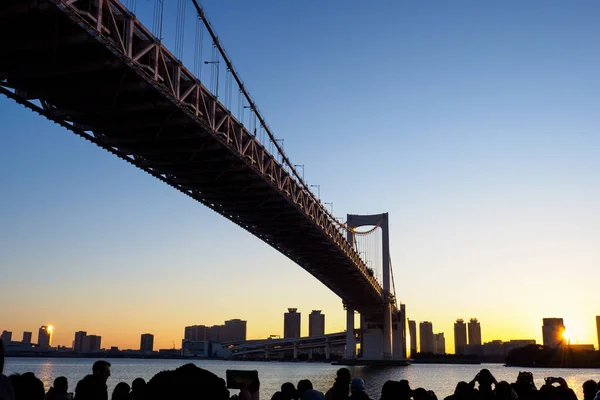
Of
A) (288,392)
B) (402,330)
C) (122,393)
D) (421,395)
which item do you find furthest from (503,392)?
(402,330)

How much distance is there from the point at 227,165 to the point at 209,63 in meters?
4.54

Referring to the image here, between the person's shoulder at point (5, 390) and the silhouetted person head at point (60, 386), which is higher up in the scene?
the person's shoulder at point (5, 390)

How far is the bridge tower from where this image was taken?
76.8 meters

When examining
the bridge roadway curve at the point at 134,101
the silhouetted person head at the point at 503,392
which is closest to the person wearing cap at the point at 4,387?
the silhouetted person head at the point at 503,392

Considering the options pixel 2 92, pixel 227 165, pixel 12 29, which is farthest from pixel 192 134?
pixel 12 29

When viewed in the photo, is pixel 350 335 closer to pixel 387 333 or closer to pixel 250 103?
pixel 387 333

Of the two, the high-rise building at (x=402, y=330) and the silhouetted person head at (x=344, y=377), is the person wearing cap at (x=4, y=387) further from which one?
the high-rise building at (x=402, y=330)

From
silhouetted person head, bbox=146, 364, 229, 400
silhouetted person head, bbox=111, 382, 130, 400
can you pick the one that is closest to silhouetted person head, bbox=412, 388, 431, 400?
silhouetted person head, bbox=111, 382, 130, 400

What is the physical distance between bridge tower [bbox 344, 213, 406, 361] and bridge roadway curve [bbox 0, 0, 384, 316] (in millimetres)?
44921

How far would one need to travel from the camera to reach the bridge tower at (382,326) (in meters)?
76.8

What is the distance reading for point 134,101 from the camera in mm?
19938

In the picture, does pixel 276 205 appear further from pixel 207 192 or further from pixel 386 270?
pixel 386 270

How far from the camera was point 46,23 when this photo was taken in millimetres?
15484

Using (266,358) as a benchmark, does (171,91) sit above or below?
above
